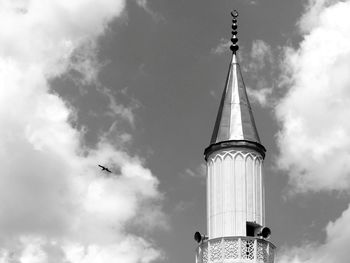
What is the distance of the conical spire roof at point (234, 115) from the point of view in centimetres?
3322

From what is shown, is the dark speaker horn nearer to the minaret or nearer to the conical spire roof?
the minaret

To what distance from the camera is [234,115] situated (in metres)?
33.9

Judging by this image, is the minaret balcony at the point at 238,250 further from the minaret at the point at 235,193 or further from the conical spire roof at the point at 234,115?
the conical spire roof at the point at 234,115

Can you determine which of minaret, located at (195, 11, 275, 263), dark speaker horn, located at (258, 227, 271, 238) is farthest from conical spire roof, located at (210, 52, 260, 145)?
dark speaker horn, located at (258, 227, 271, 238)

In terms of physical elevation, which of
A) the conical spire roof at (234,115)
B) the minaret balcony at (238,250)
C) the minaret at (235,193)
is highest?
the conical spire roof at (234,115)

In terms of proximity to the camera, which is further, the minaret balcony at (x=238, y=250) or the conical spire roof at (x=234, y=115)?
the conical spire roof at (x=234, y=115)

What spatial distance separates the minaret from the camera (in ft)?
102

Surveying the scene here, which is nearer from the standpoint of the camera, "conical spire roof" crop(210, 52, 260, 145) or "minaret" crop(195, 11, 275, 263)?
"minaret" crop(195, 11, 275, 263)

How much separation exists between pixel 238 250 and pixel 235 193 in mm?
2331

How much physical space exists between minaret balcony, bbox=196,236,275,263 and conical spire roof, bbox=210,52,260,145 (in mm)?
4013

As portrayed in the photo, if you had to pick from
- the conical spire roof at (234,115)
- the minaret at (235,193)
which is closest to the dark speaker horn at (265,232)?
the minaret at (235,193)

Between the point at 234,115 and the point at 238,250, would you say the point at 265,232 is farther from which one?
the point at 234,115

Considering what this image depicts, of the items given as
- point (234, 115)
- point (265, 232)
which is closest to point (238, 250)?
point (265, 232)

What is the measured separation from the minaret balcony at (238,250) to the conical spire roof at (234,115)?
4.01 m
